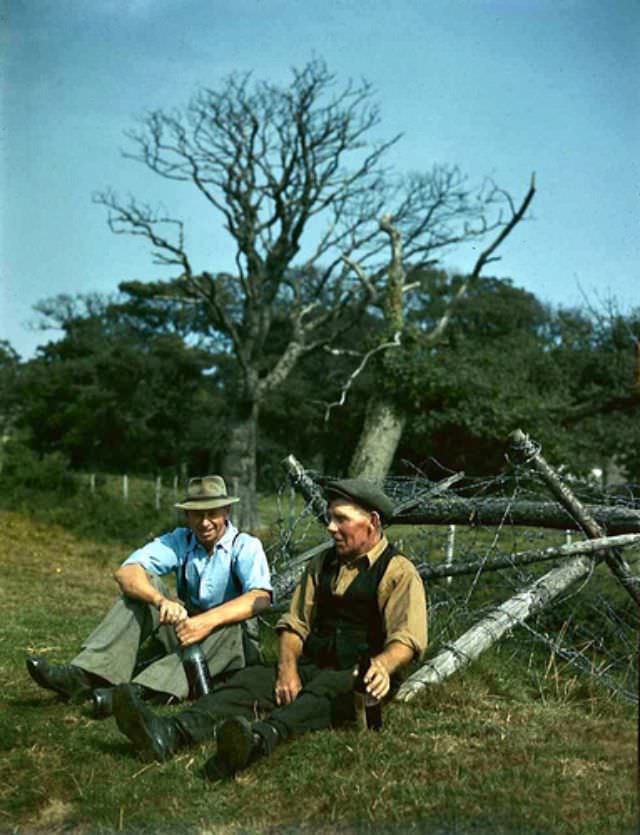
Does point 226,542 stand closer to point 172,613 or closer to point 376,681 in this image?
point 172,613

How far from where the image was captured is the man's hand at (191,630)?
5305mm

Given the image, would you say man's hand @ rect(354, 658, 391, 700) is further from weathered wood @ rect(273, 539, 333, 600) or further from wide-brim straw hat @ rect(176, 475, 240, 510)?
weathered wood @ rect(273, 539, 333, 600)

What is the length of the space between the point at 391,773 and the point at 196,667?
5.22ft

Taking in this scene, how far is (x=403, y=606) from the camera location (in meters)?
4.74

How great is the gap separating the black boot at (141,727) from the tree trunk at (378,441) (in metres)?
14.1

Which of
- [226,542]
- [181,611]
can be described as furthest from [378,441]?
[181,611]

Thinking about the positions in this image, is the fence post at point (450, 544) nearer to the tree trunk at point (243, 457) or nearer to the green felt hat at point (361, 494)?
the green felt hat at point (361, 494)

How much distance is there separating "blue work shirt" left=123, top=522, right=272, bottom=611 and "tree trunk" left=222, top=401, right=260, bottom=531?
16.1 meters

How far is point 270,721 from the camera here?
177 inches

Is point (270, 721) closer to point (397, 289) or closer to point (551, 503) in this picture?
point (551, 503)

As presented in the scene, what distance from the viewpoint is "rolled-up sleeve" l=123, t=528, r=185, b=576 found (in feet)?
18.8

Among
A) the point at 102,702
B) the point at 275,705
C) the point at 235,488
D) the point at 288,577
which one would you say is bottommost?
the point at 235,488

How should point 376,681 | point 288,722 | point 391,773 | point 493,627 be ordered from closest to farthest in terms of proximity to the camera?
point 391,773 < point 376,681 < point 288,722 < point 493,627

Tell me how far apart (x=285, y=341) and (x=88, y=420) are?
22.7 ft
